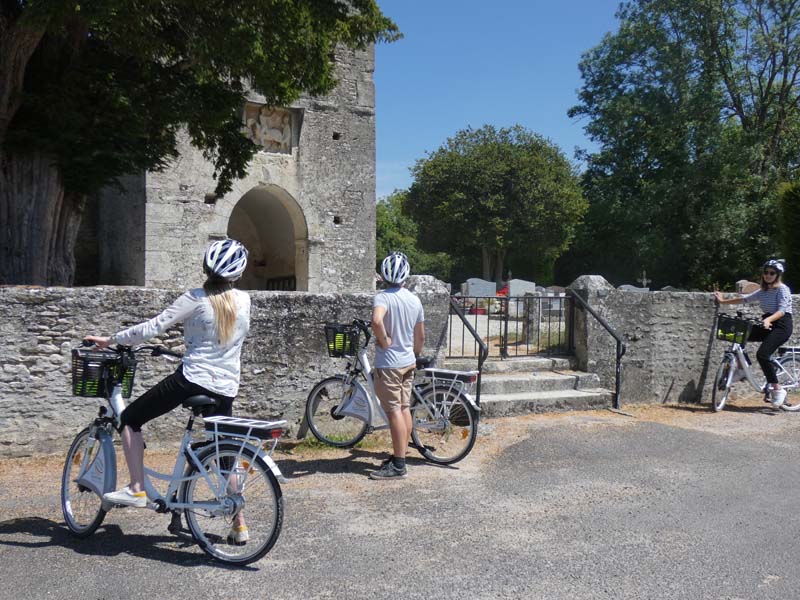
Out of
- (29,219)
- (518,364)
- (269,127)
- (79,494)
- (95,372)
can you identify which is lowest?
(79,494)

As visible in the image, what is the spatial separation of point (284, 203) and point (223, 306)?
1375 cm

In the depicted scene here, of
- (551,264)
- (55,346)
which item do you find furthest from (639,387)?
(551,264)

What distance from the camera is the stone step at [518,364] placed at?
8742 mm

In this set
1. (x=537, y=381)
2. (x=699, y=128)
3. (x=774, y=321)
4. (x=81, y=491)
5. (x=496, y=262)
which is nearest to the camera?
(x=81, y=491)

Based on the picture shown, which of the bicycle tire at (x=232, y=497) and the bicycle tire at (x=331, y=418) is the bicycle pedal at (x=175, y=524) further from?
the bicycle tire at (x=331, y=418)

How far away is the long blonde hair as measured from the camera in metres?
4.05

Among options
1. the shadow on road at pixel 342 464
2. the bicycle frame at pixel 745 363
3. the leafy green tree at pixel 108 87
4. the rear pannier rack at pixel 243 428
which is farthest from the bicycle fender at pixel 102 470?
the bicycle frame at pixel 745 363

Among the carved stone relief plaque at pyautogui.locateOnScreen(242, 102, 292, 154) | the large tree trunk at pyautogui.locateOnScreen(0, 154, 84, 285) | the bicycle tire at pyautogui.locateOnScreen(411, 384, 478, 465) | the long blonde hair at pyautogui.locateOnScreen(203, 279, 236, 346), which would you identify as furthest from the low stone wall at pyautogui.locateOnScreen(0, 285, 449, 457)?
the carved stone relief plaque at pyautogui.locateOnScreen(242, 102, 292, 154)

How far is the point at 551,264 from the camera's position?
153 ft

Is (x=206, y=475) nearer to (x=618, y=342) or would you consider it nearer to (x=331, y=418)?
(x=331, y=418)

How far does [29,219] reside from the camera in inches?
345

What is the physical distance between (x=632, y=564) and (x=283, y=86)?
793 cm

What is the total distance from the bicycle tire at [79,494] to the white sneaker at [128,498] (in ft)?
0.74

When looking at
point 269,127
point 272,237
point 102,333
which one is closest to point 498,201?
point 272,237
